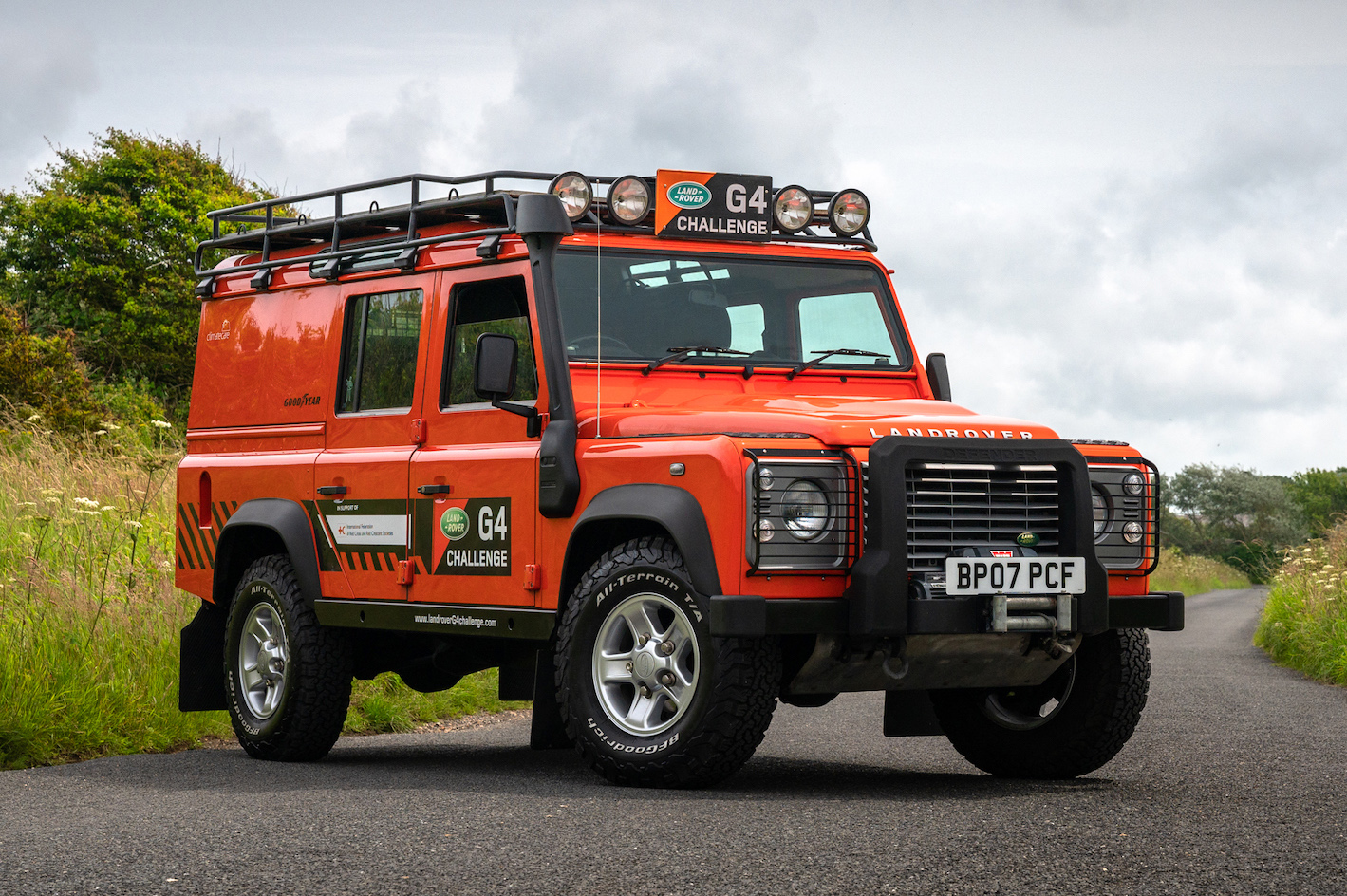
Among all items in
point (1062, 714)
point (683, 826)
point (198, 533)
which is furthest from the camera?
point (198, 533)

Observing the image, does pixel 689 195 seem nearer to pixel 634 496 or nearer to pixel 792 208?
pixel 792 208

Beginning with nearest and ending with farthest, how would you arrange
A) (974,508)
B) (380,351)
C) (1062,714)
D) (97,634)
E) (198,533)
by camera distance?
1. (974,508)
2. (1062,714)
3. (380,351)
4. (198,533)
5. (97,634)

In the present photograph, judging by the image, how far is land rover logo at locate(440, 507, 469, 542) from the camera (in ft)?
26.9

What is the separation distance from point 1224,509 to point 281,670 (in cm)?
8308

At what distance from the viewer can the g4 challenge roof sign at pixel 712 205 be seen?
332 inches

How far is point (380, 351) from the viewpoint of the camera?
9.04 m

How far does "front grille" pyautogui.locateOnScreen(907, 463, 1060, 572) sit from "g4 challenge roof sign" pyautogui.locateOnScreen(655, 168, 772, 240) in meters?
2.05

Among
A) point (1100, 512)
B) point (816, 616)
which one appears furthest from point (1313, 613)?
point (816, 616)

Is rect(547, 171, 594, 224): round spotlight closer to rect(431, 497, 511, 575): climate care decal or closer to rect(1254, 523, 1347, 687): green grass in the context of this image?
rect(431, 497, 511, 575): climate care decal

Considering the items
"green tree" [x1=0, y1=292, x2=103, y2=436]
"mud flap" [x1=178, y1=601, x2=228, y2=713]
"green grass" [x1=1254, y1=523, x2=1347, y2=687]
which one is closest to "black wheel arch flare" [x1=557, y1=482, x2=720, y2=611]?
"mud flap" [x1=178, y1=601, x2=228, y2=713]

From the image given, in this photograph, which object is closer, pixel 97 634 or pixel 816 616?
pixel 816 616

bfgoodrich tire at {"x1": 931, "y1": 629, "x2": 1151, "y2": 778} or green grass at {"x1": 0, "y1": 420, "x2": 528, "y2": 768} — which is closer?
bfgoodrich tire at {"x1": 931, "y1": 629, "x2": 1151, "y2": 778}

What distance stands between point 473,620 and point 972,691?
8.17 feet

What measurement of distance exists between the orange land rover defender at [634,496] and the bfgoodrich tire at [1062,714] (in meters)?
0.02
